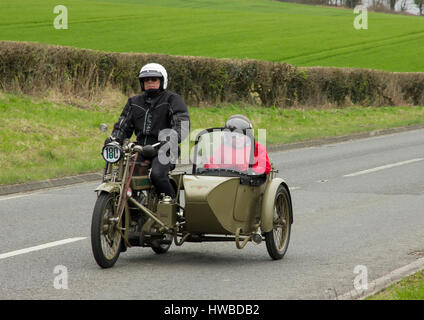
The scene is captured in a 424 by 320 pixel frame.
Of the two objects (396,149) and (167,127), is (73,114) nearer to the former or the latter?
(396,149)

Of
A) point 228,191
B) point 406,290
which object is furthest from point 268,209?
point 406,290

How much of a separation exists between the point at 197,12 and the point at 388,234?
65515 mm

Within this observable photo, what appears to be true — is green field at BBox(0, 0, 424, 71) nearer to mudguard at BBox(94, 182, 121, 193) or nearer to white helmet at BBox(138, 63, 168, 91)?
white helmet at BBox(138, 63, 168, 91)

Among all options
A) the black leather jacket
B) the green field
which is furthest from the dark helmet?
the green field

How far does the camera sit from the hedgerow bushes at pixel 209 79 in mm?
23500

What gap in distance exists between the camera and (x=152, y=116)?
897 cm

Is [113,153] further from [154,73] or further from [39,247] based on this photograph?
[39,247]

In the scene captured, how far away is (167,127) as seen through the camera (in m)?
9.01

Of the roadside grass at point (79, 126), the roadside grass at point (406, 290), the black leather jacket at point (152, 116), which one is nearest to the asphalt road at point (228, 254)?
the roadside grass at point (406, 290)

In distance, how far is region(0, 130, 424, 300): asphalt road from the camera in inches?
298

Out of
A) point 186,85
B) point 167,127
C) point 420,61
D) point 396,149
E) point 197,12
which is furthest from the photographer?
point 197,12

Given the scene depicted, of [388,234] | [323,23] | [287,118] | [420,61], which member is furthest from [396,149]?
[323,23]

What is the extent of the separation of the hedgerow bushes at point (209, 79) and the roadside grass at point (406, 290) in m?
17.1

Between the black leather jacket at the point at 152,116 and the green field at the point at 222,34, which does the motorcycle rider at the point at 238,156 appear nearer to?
the black leather jacket at the point at 152,116
